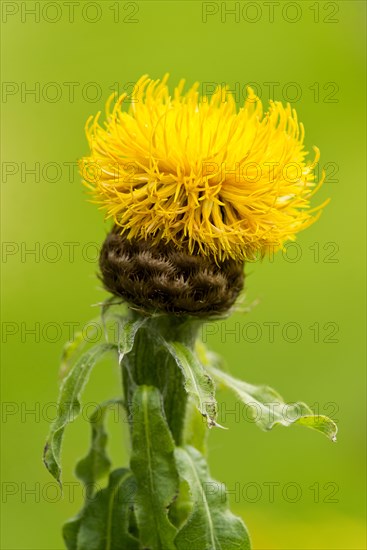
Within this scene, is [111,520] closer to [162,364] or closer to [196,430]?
[196,430]

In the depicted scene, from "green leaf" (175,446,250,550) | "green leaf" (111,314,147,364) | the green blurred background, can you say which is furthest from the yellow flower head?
the green blurred background

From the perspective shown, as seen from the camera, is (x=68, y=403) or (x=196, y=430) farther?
(x=196, y=430)

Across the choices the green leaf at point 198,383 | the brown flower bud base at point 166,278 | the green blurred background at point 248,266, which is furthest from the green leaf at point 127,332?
the green blurred background at point 248,266

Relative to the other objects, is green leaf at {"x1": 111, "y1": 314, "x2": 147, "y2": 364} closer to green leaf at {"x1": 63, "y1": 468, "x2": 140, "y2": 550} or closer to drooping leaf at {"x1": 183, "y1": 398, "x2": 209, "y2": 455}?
drooping leaf at {"x1": 183, "y1": 398, "x2": 209, "y2": 455}

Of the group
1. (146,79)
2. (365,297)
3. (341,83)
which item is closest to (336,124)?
(341,83)

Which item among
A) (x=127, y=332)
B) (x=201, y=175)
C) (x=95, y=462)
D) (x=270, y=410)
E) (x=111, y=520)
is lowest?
(x=111, y=520)

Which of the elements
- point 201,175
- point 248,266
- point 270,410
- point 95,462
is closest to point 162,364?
point 270,410
